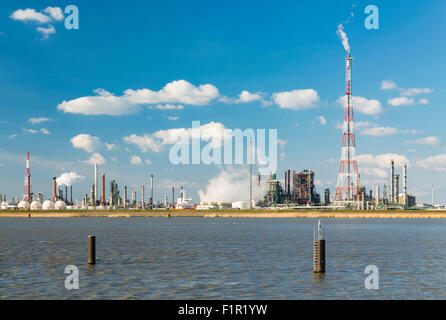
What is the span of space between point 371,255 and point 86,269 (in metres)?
29.3

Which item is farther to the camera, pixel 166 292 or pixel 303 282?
pixel 303 282

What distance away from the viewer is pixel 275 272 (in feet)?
134

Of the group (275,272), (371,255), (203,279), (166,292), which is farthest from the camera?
(371,255)

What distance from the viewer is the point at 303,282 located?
35.9 metres
